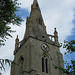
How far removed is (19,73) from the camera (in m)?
30.6

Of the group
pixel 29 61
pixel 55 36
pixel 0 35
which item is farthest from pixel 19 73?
pixel 0 35

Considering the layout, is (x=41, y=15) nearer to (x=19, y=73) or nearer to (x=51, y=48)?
(x=51, y=48)

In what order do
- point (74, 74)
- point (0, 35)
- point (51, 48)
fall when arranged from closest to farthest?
point (0, 35), point (74, 74), point (51, 48)

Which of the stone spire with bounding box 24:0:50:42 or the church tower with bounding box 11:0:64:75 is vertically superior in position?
the stone spire with bounding box 24:0:50:42

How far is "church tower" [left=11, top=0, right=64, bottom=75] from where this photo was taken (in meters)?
28.3

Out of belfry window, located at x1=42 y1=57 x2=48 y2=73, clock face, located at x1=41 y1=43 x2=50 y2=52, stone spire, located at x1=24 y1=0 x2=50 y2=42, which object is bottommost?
belfry window, located at x1=42 y1=57 x2=48 y2=73

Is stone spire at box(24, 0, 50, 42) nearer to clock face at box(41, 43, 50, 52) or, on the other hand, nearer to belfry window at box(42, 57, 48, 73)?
clock face at box(41, 43, 50, 52)

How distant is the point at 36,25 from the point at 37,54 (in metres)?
9.66

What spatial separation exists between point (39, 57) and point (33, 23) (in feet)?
35.6

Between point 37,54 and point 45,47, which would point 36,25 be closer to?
point 45,47

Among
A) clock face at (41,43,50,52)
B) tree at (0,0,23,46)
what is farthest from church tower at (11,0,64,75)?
tree at (0,0,23,46)

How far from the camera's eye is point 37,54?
1182 inches

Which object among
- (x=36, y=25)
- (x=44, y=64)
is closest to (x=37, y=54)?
(x=44, y=64)

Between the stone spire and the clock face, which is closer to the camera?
the clock face
